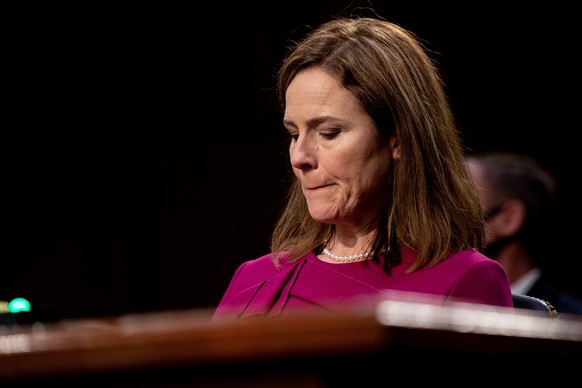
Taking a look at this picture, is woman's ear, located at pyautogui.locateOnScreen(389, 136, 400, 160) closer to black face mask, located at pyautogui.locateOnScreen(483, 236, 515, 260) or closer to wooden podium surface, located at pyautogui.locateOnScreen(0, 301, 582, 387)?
wooden podium surface, located at pyautogui.locateOnScreen(0, 301, 582, 387)

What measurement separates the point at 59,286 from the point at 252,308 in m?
3.13

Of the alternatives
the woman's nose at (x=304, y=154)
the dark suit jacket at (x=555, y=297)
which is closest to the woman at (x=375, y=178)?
the woman's nose at (x=304, y=154)

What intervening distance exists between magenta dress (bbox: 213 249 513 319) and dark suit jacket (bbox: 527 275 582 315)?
1395mm

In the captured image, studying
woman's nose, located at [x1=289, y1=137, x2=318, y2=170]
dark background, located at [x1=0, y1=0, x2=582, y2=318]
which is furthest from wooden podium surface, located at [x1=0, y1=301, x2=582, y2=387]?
dark background, located at [x1=0, y1=0, x2=582, y2=318]

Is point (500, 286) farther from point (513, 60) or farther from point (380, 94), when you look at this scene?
point (513, 60)

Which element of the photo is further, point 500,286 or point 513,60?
point 513,60

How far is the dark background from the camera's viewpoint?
14.8ft

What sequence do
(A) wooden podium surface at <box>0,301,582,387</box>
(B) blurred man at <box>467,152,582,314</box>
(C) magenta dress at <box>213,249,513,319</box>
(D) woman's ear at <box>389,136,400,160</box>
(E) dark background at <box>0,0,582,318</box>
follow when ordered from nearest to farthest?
(A) wooden podium surface at <box>0,301,582,387</box>, (C) magenta dress at <box>213,249,513,319</box>, (D) woman's ear at <box>389,136,400,160</box>, (B) blurred man at <box>467,152,582,314</box>, (E) dark background at <box>0,0,582,318</box>

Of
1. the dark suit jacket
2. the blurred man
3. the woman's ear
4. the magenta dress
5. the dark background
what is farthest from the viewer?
the dark background

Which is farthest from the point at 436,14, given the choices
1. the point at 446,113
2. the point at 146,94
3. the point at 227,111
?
the point at 446,113

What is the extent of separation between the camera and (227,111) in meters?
4.57

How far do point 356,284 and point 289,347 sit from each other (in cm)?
115

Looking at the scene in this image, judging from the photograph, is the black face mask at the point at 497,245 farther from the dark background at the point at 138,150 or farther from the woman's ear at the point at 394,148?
the woman's ear at the point at 394,148

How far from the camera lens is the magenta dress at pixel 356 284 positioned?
5.99ft
